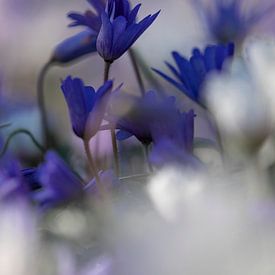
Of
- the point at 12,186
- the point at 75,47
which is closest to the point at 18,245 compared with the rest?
the point at 12,186

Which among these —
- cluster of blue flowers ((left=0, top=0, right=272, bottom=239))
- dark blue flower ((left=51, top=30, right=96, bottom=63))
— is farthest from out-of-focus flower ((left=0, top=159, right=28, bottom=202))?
dark blue flower ((left=51, top=30, right=96, bottom=63))

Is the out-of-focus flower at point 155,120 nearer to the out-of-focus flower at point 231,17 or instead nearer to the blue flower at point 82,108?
the blue flower at point 82,108

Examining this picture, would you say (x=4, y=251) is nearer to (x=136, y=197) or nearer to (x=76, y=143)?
(x=136, y=197)

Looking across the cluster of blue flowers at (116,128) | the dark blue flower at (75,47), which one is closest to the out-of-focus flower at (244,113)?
the cluster of blue flowers at (116,128)

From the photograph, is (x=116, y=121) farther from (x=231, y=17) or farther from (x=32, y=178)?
(x=231, y=17)

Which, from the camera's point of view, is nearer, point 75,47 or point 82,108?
point 82,108

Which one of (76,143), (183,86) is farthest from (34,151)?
(183,86)

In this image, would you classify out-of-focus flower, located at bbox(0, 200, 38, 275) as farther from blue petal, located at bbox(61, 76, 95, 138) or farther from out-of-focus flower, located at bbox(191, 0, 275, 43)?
out-of-focus flower, located at bbox(191, 0, 275, 43)
